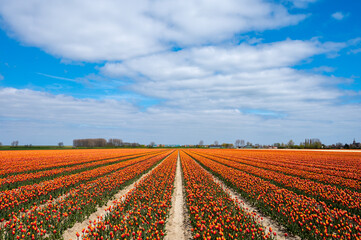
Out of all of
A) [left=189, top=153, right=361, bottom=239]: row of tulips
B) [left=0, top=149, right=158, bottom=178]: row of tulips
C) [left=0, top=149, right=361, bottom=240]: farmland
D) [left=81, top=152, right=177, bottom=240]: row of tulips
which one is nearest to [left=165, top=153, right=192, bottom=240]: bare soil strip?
[left=0, top=149, right=361, bottom=240]: farmland

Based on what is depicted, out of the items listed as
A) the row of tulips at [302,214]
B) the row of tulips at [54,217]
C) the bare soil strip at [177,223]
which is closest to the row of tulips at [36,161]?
the row of tulips at [54,217]

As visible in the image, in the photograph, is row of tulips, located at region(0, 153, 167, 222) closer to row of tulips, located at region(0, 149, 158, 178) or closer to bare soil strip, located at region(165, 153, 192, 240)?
bare soil strip, located at region(165, 153, 192, 240)

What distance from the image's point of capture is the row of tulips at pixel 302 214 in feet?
24.4

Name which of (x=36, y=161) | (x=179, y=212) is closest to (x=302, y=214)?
(x=179, y=212)

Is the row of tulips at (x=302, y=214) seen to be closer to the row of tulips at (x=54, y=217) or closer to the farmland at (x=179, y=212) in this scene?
the farmland at (x=179, y=212)

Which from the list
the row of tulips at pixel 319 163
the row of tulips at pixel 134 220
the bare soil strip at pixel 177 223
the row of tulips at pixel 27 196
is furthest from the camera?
the row of tulips at pixel 319 163

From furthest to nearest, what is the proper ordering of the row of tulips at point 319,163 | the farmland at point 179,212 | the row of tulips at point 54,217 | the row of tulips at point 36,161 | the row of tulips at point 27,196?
the row of tulips at point 36,161 < the row of tulips at point 319,163 < the row of tulips at point 27,196 < the farmland at point 179,212 < the row of tulips at point 54,217

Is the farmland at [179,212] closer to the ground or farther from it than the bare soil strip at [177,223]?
farther from it

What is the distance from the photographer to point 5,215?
368 inches

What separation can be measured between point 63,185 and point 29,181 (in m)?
5.47

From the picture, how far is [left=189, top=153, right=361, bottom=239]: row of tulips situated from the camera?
7.44 meters

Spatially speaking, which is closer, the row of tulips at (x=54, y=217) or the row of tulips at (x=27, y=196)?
the row of tulips at (x=54, y=217)

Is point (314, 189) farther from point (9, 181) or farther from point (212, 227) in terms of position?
point (9, 181)

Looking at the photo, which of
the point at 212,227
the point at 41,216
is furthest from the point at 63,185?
the point at 212,227
